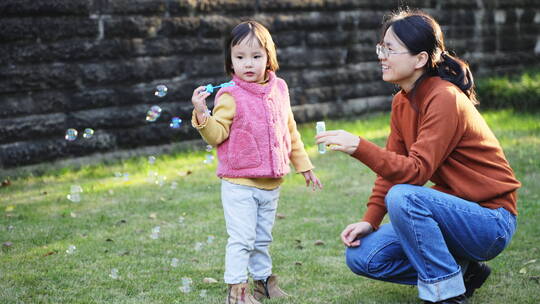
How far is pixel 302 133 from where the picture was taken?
959cm

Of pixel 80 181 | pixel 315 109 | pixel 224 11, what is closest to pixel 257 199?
pixel 80 181

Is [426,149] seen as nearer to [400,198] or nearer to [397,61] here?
[400,198]

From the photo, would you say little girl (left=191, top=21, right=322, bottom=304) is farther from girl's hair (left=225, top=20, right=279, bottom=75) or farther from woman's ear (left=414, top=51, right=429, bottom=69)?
woman's ear (left=414, top=51, right=429, bottom=69)

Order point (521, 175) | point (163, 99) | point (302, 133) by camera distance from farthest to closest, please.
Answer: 1. point (302, 133)
2. point (163, 99)
3. point (521, 175)

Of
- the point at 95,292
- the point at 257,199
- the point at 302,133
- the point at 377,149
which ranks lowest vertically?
the point at 302,133

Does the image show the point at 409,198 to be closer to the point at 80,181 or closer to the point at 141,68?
the point at 80,181

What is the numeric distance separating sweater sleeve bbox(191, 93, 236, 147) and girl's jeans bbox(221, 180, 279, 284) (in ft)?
0.78

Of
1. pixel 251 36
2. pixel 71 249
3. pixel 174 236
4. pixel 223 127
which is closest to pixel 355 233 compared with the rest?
pixel 223 127

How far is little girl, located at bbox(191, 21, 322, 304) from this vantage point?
382 centimetres

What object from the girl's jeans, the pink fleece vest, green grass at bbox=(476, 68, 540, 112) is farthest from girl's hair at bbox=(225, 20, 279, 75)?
green grass at bbox=(476, 68, 540, 112)

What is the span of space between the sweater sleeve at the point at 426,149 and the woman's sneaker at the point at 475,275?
677mm

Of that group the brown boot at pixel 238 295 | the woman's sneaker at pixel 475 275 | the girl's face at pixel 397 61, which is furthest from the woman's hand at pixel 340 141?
the woman's sneaker at pixel 475 275

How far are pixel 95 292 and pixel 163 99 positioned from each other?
4.48 meters

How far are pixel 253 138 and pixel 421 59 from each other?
0.91 metres
